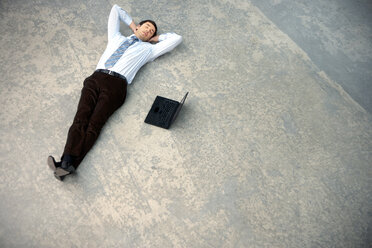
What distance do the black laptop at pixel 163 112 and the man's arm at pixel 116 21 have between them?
76 cm

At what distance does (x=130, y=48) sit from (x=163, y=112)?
647 mm

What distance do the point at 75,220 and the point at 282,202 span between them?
1.52m

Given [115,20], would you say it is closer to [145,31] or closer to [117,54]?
[145,31]

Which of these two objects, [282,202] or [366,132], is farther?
[366,132]

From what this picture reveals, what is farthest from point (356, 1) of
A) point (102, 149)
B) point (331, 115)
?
point (102, 149)

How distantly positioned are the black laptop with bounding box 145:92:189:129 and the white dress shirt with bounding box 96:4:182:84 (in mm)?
346

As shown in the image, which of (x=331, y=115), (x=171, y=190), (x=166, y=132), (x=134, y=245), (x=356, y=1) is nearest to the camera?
(x=134, y=245)

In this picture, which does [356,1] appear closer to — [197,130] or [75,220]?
[197,130]

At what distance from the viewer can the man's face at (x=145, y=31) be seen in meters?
2.62

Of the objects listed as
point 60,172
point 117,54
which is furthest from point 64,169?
point 117,54

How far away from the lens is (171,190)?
7.03 feet

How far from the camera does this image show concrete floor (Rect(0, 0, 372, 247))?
204 centimetres

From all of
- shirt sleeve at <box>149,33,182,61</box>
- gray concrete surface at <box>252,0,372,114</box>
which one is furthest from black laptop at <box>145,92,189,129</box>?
gray concrete surface at <box>252,0,372,114</box>

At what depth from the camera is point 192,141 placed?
7.63 feet
